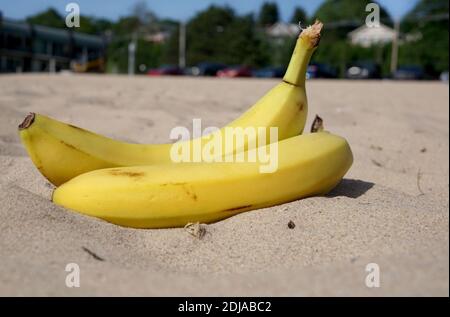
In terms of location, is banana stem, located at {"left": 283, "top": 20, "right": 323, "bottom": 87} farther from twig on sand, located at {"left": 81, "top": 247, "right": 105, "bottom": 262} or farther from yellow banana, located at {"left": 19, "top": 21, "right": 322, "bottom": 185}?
twig on sand, located at {"left": 81, "top": 247, "right": 105, "bottom": 262}

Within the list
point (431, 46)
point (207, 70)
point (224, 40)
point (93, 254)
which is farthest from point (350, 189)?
point (224, 40)

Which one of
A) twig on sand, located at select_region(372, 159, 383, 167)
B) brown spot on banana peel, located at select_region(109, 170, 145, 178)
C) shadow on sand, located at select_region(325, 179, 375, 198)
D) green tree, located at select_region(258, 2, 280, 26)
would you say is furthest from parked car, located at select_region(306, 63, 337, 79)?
green tree, located at select_region(258, 2, 280, 26)

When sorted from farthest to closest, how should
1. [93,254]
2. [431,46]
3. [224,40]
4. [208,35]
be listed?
[208,35]
[224,40]
[431,46]
[93,254]

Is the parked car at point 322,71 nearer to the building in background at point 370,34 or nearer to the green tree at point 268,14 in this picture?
the building in background at point 370,34

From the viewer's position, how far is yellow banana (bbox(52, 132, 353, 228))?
1.68m

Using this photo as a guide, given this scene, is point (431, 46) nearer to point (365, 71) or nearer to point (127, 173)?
point (365, 71)

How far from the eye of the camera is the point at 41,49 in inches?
1326

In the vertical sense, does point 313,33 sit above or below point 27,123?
above

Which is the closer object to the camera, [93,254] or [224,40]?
[93,254]

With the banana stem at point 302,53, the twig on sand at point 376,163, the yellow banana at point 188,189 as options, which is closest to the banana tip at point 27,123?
the yellow banana at point 188,189

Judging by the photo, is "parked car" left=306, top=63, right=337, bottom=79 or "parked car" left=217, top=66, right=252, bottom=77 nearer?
"parked car" left=306, top=63, right=337, bottom=79

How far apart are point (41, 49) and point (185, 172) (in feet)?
114

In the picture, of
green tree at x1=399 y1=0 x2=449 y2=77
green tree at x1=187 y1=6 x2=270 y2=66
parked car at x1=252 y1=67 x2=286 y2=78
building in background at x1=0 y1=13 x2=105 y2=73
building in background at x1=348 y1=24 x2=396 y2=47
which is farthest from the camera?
building in background at x1=348 y1=24 x2=396 y2=47

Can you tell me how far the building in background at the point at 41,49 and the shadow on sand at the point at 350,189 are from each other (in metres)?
25.6
